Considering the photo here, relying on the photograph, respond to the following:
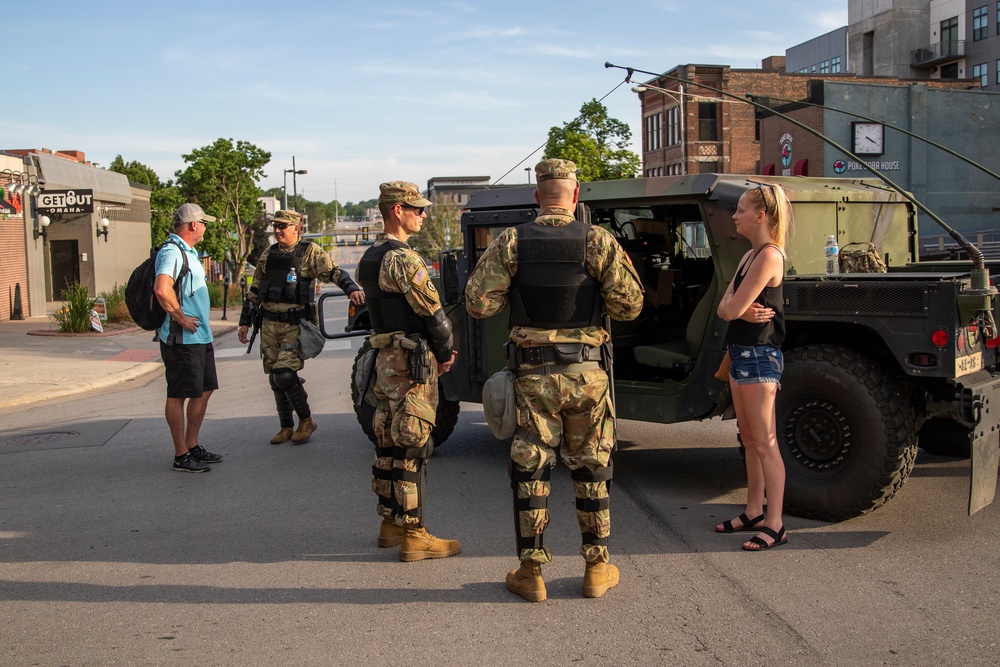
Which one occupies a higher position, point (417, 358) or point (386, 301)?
point (386, 301)

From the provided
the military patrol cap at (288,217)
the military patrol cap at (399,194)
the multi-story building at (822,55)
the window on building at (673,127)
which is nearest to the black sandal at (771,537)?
the military patrol cap at (399,194)

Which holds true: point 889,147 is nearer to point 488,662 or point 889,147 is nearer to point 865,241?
point 865,241

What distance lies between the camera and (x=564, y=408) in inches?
161

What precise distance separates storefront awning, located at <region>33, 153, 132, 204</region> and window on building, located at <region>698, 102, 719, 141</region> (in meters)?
33.4

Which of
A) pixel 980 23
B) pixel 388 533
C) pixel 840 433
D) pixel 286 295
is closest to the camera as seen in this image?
pixel 388 533

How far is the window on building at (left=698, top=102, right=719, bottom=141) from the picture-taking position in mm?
54625

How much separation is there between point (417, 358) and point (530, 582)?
1.28 meters

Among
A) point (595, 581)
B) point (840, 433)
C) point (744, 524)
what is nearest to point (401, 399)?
point (595, 581)

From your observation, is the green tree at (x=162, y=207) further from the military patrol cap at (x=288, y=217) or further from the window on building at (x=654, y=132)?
the military patrol cap at (x=288, y=217)

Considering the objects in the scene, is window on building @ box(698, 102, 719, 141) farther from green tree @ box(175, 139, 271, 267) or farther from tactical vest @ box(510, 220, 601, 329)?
tactical vest @ box(510, 220, 601, 329)

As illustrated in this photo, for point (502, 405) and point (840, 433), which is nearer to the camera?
point (502, 405)

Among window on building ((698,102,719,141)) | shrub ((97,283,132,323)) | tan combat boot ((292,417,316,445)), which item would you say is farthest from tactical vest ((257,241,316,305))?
window on building ((698,102,719,141))

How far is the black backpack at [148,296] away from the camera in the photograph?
6.62 meters

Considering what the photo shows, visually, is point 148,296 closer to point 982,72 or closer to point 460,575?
point 460,575
